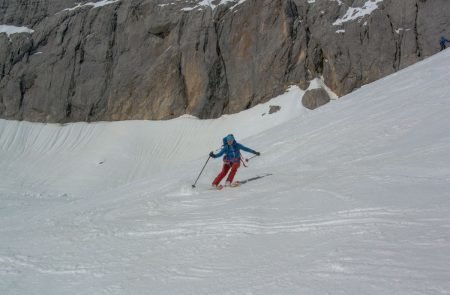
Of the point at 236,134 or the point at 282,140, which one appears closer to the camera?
the point at 282,140

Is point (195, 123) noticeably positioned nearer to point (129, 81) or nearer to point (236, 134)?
point (236, 134)

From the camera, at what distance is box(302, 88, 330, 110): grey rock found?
4697 cm

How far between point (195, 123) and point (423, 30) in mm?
25328

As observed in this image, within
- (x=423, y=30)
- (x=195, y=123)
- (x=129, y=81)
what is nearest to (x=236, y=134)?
(x=195, y=123)

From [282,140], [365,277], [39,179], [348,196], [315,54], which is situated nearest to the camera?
[365,277]

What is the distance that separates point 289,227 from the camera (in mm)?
6598

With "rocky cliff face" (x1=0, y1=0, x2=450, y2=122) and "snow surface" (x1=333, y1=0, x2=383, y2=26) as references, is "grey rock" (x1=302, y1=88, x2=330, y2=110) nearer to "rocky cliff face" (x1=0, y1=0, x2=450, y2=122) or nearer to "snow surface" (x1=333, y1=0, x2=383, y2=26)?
"rocky cliff face" (x1=0, y1=0, x2=450, y2=122)

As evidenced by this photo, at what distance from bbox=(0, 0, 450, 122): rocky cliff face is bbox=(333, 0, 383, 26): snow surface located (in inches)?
4.4

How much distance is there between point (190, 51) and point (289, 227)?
49.5 m

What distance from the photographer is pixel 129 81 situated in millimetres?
56031

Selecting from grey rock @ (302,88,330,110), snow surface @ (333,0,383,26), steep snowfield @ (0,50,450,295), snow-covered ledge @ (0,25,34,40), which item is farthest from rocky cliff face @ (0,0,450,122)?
steep snowfield @ (0,50,450,295)

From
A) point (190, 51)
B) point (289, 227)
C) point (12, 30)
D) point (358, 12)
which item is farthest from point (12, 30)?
point (289, 227)

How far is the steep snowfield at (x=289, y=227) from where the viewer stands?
4.82 metres

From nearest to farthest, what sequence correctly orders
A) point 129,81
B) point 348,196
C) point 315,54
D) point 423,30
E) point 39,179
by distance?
point 348,196, point 39,179, point 423,30, point 315,54, point 129,81
